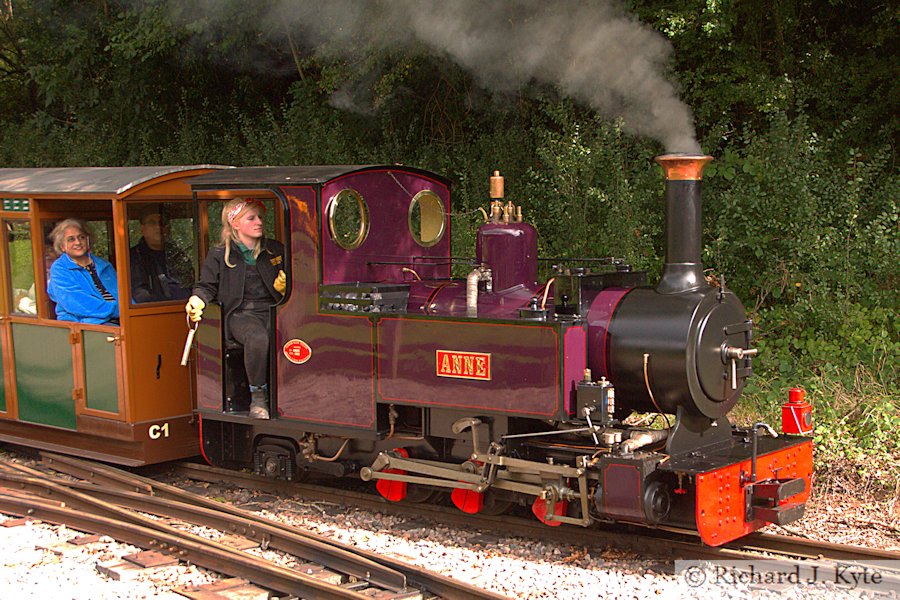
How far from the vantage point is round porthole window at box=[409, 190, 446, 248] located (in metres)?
7.09

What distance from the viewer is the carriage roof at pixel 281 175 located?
20.6 ft

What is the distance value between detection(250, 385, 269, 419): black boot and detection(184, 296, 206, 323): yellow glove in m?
0.60

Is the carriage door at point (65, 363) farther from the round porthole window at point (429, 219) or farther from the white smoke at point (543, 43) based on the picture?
the white smoke at point (543, 43)

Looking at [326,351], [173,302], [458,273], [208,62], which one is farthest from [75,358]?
[208,62]

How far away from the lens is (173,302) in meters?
7.63

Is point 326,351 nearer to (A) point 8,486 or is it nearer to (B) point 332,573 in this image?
(B) point 332,573

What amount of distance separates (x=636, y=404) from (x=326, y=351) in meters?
1.93

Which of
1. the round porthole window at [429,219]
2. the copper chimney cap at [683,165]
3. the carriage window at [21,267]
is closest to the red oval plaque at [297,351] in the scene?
the round porthole window at [429,219]

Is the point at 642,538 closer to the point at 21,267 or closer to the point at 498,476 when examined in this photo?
the point at 498,476

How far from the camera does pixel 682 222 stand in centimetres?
552

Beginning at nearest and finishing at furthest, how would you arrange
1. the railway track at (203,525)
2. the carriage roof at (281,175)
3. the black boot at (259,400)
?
1. the railway track at (203,525)
2. the carriage roof at (281,175)
3. the black boot at (259,400)

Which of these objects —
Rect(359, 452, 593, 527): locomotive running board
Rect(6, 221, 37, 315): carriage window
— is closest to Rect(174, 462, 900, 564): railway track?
Rect(359, 452, 593, 527): locomotive running board

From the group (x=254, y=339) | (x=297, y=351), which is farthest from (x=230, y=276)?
(x=297, y=351)

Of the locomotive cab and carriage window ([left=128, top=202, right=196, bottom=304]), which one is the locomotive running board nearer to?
the locomotive cab
